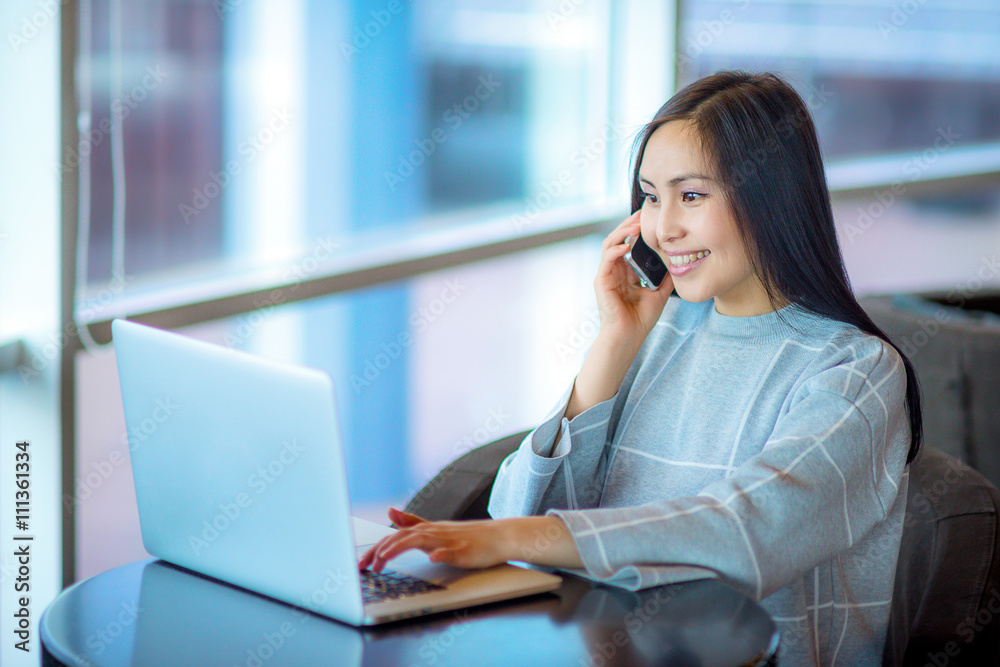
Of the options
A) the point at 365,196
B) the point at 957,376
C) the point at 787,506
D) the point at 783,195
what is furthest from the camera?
the point at 365,196

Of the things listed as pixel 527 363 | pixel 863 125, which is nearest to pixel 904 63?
pixel 863 125

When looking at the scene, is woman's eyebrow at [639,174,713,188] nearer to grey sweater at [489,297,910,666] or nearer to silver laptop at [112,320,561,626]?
grey sweater at [489,297,910,666]

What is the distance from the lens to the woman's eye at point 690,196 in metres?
1.38

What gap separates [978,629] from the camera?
138 cm

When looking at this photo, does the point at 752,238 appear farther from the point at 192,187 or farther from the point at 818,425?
the point at 192,187

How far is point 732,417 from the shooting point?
140cm

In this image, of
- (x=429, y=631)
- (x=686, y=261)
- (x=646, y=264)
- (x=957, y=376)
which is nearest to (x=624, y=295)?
(x=646, y=264)

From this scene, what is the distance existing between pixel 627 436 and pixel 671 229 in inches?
12.4

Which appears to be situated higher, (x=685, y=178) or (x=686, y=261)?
(x=685, y=178)

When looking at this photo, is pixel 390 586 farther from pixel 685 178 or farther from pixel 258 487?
pixel 685 178

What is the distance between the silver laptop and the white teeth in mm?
522

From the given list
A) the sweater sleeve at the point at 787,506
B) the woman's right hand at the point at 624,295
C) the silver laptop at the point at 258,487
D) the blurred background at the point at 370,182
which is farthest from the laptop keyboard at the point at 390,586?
the blurred background at the point at 370,182

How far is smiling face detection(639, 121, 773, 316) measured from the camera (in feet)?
4.49

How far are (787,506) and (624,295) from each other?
21.0 inches
